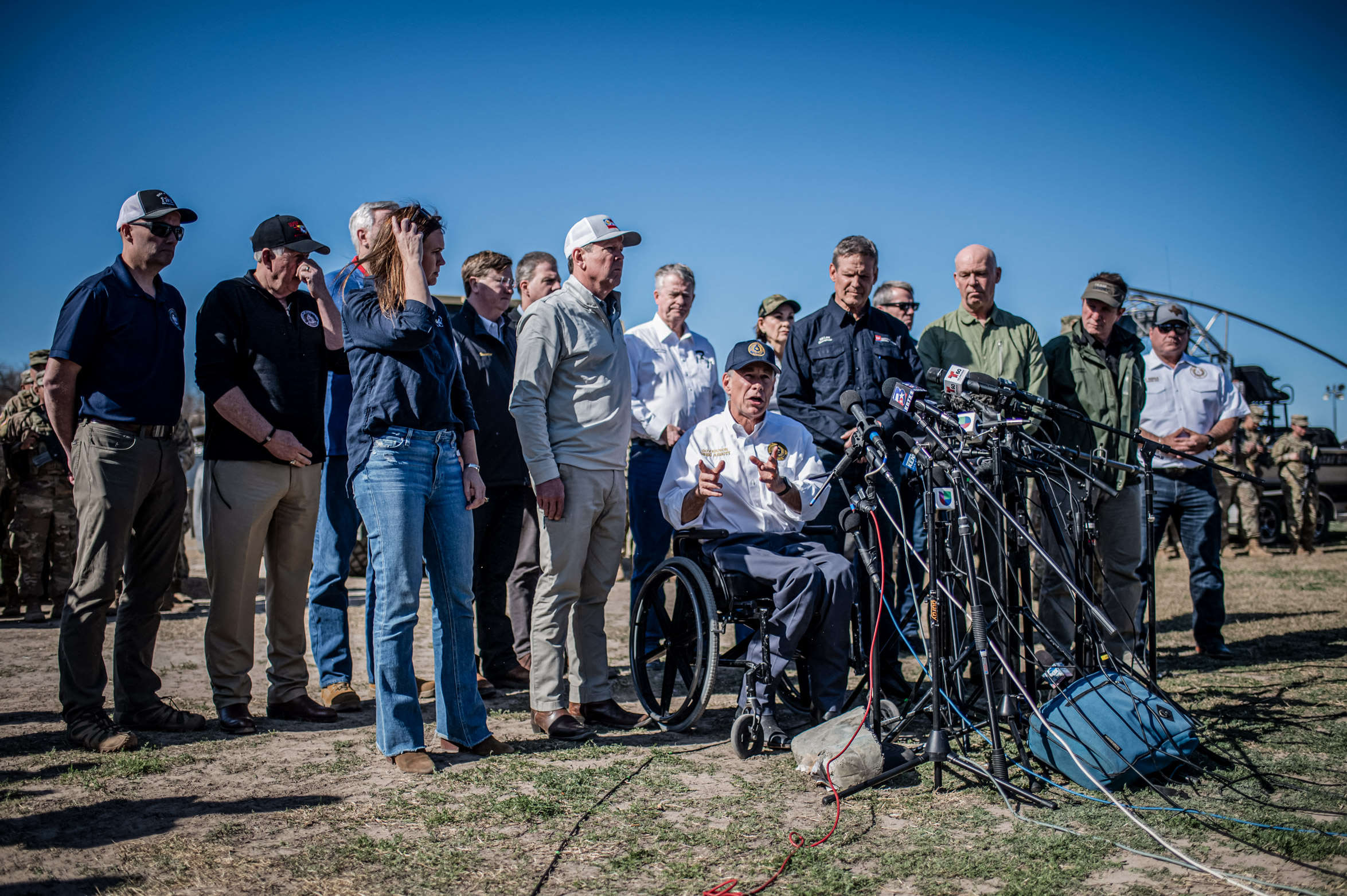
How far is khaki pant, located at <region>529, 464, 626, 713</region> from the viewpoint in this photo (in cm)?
407

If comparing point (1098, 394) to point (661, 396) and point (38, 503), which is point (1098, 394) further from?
point (38, 503)

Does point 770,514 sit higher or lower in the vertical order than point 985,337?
lower

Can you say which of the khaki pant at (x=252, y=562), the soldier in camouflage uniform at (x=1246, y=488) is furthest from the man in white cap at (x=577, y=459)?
the soldier in camouflage uniform at (x=1246, y=488)

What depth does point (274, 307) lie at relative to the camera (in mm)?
4242

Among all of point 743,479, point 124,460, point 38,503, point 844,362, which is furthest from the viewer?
point 38,503

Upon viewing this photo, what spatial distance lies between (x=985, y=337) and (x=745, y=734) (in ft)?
9.68

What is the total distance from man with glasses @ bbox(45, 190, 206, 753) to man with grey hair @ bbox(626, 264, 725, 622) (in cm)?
228

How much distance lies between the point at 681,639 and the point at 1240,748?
2.27 metres

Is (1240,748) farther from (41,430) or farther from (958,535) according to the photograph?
(41,430)

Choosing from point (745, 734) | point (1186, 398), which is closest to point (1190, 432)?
point (1186, 398)

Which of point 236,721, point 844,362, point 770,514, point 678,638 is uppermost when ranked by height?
point 844,362

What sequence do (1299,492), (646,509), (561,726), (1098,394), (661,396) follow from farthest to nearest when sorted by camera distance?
1. (1299,492)
2. (661,396)
3. (1098,394)
4. (646,509)
5. (561,726)

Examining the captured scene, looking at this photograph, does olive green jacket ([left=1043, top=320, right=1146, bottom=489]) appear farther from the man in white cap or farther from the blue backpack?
the man in white cap

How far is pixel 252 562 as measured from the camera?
4.18m
